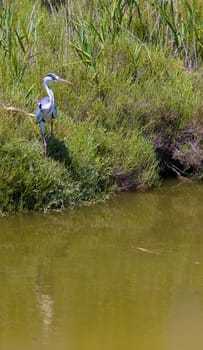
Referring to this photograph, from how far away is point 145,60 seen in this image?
10430 millimetres

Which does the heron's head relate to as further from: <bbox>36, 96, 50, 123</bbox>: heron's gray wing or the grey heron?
<bbox>36, 96, 50, 123</bbox>: heron's gray wing

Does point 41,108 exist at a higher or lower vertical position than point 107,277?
higher

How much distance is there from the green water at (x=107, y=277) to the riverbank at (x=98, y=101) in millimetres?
349

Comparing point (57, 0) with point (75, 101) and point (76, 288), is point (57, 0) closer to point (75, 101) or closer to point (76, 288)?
point (75, 101)

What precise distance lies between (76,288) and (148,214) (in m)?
2.40

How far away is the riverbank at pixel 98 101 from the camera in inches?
338

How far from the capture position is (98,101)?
9.74 metres

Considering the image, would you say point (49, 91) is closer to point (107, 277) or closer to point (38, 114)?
point (38, 114)

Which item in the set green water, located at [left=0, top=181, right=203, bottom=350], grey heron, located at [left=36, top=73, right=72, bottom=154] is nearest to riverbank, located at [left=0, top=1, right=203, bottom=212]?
grey heron, located at [left=36, top=73, right=72, bottom=154]

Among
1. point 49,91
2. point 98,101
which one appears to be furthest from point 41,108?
point 98,101

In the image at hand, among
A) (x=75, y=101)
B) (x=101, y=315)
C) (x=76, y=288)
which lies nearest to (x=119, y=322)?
(x=101, y=315)

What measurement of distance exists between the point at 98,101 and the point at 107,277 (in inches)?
129

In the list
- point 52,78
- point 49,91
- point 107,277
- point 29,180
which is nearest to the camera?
point 107,277

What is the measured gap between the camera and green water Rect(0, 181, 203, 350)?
5.79 metres
